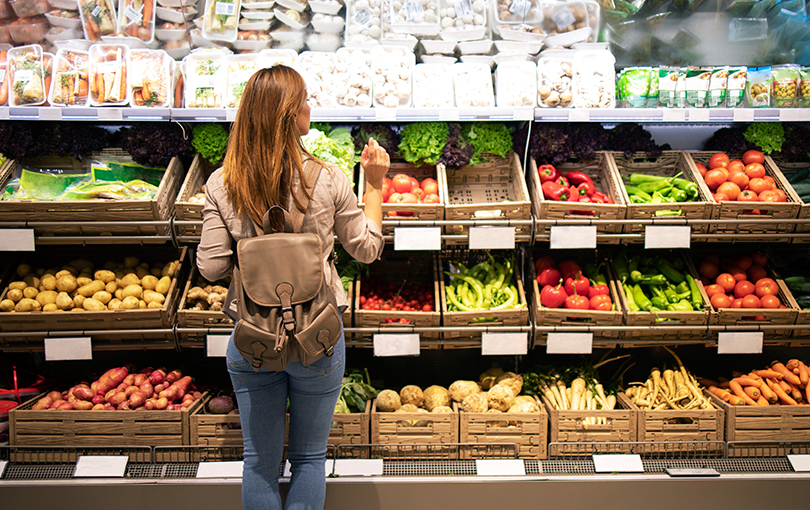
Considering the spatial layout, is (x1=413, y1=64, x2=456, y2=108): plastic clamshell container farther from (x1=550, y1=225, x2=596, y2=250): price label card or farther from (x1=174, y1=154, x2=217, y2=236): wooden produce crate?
(x1=174, y1=154, x2=217, y2=236): wooden produce crate

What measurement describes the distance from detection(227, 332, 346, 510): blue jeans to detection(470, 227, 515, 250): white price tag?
1100 millimetres

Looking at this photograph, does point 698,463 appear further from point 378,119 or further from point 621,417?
point 378,119

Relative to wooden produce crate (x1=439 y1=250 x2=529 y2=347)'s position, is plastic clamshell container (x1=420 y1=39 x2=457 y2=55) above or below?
above

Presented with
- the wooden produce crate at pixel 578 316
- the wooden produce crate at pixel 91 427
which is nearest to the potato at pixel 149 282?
the wooden produce crate at pixel 91 427

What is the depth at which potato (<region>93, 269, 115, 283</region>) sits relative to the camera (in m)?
2.96

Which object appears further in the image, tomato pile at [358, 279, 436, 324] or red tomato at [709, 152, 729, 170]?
red tomato at [709, 152, 729, 170]

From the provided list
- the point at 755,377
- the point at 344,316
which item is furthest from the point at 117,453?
the point at 755,377

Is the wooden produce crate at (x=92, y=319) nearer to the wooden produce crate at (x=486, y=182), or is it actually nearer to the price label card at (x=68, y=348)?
the price label card at (x=68, y=348)

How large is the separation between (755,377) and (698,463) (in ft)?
2.27

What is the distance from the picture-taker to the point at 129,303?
2.78 m

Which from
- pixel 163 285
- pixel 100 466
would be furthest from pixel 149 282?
pixel 100 466

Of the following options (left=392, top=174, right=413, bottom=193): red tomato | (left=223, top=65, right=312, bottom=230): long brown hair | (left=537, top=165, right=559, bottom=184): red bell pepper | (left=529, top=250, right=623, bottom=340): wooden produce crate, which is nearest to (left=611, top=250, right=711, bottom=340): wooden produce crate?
(left=529, top=250, right=623, bottom=340): wooden produce crate

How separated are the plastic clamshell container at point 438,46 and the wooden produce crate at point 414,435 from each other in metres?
2.01

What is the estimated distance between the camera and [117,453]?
2.65 m
